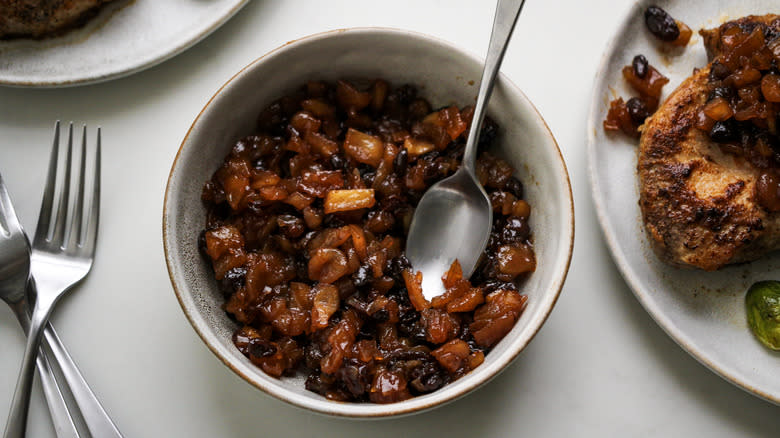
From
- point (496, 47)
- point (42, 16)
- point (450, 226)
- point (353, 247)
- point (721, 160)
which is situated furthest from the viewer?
point (42, 16)

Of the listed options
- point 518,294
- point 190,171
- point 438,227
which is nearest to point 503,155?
point 438,227

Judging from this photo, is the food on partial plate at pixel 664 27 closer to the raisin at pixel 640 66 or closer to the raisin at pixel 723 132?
the raisin at pixel 640 66

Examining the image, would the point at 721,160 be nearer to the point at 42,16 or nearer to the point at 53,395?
the point at 53,395

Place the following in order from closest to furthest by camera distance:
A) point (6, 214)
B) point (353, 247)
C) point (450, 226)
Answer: point (353, 247)
point (450, 226)
point (6, 214)

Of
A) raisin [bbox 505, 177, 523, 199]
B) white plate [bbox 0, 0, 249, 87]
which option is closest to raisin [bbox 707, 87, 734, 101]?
raisin [bbox 505, 177, 523, 199]

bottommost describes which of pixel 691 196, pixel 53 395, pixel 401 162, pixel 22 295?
pixel 53 395

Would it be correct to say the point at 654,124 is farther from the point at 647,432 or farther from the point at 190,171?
the point at 190,171

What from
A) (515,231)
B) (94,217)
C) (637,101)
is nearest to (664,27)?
(637,101)

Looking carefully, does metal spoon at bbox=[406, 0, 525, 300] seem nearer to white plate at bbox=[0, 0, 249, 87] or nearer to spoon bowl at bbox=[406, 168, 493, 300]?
spoon bowl at bbox=[406, 168, 493, 300]
